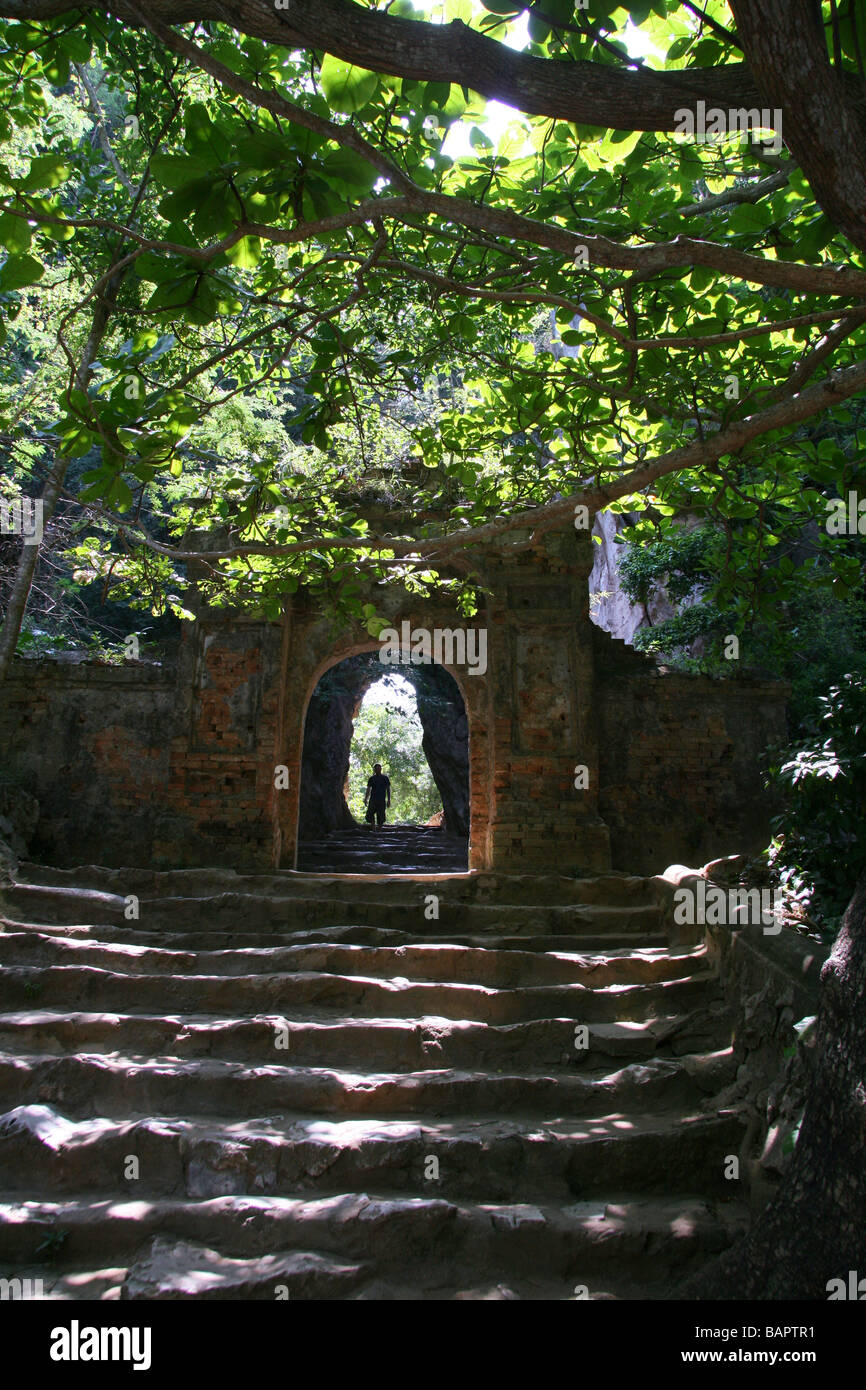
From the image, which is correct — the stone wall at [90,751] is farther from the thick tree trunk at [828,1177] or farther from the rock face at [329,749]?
the rock face at [329,749]

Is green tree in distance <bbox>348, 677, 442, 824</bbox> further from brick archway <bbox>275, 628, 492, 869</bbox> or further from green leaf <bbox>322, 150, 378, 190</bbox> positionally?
green leaf <bbox>322, 150, 378, 190</bbox>

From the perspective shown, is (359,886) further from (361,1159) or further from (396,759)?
(396,759)

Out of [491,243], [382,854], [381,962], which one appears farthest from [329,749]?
[491,243]

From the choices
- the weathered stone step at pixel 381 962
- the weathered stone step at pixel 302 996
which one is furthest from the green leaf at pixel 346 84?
the weathered stone step at pixel 381 962

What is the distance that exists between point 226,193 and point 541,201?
1.74 meters

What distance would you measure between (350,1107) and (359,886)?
3.42m

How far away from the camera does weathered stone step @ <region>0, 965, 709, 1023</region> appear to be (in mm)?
5355

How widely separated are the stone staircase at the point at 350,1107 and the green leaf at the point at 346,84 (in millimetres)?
4300

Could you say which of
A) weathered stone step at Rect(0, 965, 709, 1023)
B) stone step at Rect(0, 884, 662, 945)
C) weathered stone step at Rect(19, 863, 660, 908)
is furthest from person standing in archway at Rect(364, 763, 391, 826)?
weathered stone step at Rect(0, 965, 709, 1023)

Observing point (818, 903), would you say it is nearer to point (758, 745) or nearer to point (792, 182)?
point (792, 182)

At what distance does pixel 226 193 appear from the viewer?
2777 mm

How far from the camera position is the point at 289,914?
6.92 m
